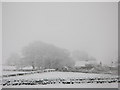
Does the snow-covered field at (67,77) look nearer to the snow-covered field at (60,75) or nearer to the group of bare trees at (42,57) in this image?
the snow-covered field at (60,75)

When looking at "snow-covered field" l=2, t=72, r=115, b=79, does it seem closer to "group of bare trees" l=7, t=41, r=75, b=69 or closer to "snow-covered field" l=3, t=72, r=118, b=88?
"snow-covered field" l=3, t=72, r=118, b=88

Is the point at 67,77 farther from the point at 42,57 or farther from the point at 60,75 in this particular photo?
the point at 42,57

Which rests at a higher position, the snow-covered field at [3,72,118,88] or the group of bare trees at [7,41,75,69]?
the group of bare trees at [7,41,75,69]

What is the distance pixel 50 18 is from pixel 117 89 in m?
1.52

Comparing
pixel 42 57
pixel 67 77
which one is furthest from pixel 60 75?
pixel 42 57

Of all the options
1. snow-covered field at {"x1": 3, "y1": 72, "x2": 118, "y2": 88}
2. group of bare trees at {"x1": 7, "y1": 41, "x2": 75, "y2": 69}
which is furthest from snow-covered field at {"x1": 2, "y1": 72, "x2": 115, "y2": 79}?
group of bare trees at {"x1": 7, "y1": 41, "x2": 75, "y2": 69}

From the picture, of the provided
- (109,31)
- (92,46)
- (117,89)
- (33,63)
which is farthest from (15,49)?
(117,89)

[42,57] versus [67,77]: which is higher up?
[42,57]

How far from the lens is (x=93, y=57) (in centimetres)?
330

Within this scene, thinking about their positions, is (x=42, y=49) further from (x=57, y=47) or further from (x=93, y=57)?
(x=93, y=57)

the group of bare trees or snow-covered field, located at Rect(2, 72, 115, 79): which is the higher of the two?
the group of bare trees

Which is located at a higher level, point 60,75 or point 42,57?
point 42,57

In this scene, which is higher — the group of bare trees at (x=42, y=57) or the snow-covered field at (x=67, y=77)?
the group of bare trees at (x=42, y=57)

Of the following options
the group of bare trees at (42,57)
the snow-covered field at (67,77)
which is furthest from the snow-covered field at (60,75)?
the group of bare trees at (42,57)
